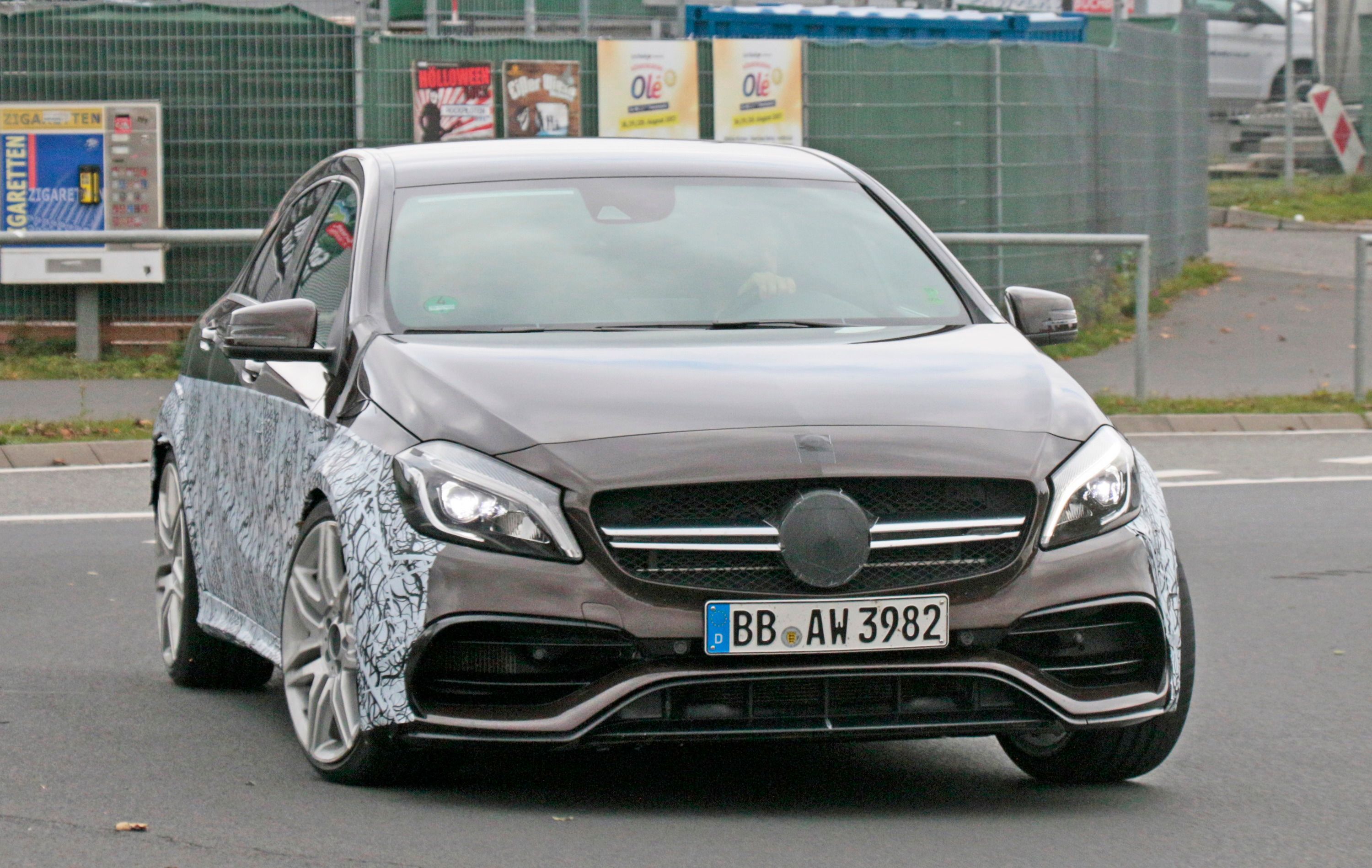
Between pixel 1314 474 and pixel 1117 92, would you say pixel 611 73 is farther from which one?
pixel 1314 474

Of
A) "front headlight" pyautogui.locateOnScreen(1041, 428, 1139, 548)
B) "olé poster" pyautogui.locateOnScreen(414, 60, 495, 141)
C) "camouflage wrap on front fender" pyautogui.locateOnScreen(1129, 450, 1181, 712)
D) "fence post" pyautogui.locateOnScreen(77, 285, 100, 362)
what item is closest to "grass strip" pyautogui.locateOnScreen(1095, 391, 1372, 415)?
"olé poster" pyautogui.locateOnScreen(414, 60, 495, 141)

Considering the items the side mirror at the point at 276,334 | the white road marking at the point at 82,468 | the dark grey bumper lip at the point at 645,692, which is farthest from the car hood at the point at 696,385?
the white road marking at the point at 82,468

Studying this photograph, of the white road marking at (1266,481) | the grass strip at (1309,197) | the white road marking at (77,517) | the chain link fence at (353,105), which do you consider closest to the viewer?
the white road marking at (77,517)

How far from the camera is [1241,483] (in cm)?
1262

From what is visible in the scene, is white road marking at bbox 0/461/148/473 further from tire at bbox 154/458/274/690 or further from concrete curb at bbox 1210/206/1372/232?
concrete curb at bbox 1210/206/1372/232

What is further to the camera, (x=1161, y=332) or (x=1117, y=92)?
(x=1117, y=92)

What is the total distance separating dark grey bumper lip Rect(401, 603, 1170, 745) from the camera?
15.8ft

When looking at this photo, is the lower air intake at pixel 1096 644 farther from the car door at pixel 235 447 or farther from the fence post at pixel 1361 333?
the fence post at pixel 1361 333

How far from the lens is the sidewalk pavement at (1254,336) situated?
56.4ft

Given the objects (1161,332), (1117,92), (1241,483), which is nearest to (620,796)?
(1241,483)

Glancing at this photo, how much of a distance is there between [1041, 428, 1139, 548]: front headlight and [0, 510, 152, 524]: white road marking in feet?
22.7

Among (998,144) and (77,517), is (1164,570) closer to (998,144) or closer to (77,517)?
(77,517)

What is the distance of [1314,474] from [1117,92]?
30.6 feet

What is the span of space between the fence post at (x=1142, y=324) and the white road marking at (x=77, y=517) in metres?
7.65
